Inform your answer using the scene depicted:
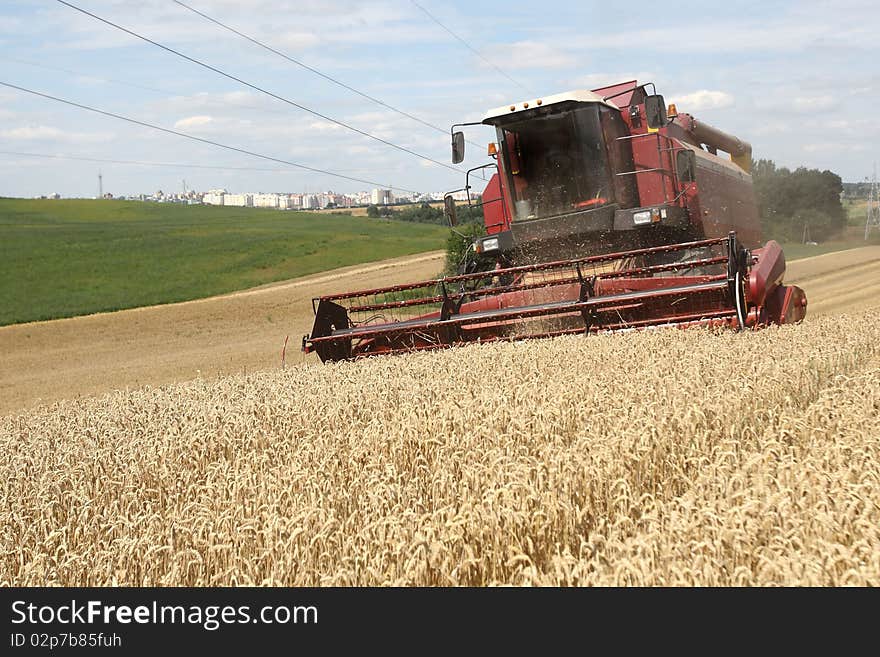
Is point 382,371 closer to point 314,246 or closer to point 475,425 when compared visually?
point 475,425

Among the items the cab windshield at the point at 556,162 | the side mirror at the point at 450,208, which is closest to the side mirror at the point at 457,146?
the cab windshield at the point at 556,162

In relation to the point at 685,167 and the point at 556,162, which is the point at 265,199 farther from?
the point at 685,167

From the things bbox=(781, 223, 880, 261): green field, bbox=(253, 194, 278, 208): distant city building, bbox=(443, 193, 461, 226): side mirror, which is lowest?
bbox=(781, 223, 880, 261): green field

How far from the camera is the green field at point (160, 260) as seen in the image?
30.7 meters

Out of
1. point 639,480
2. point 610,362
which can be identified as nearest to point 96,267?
point 610,362

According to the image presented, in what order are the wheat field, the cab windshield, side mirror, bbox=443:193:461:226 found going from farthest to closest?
1. side mirror, bbox=443:193:461:226
2. the cab windshield
3. the wheat field

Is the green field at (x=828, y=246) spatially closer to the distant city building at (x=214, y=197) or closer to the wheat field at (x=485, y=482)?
the wheat field at (x=485, y=482)

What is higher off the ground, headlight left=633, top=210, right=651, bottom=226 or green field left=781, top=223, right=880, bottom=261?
headlight left=633, top=210, right=651, bottom=226

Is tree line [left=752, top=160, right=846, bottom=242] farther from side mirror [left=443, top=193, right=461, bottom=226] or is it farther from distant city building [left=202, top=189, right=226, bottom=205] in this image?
distant city building [left=202, top=189, right=226, bottom=205]

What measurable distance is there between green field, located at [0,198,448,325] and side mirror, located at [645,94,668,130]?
21.2m

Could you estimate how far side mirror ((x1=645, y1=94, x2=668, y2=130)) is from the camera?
9484mm

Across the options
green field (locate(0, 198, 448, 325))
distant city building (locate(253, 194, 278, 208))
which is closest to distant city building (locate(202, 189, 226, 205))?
distant city building (locate(253, 194, 278, 208))

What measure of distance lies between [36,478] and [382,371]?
9.66ft

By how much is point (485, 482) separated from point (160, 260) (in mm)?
39483
